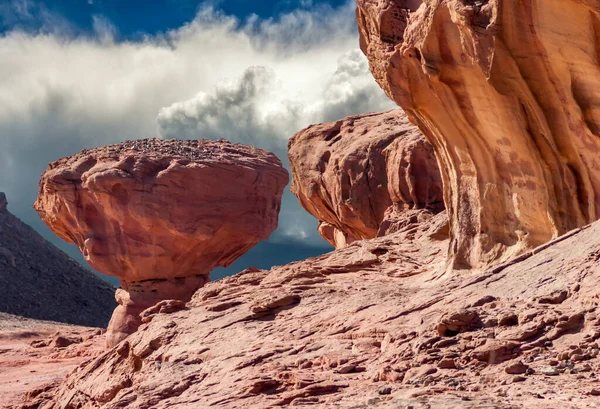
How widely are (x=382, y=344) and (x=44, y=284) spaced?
131ft

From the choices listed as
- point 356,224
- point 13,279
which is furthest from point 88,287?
point 356,224

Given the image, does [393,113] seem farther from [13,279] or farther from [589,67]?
[13,279]

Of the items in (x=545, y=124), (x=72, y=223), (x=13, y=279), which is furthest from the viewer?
(x=13, y=279)

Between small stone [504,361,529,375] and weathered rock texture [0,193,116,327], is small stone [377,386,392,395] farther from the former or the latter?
weathered rock texture [0,193,116,327]

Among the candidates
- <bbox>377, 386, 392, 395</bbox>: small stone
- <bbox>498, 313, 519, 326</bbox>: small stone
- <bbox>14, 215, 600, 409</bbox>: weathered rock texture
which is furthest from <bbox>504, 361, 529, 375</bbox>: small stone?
<bbox>377, 386, 392, 395</bbox>: small stone

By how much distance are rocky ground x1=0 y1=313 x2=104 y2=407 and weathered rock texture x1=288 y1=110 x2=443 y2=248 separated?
26.1 ft

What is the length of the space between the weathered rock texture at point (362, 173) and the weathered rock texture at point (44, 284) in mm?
21403

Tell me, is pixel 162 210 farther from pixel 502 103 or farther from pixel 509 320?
pixel 509 320

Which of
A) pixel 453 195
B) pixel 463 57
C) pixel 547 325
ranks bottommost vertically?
pixel 547 325

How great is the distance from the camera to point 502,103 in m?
11.1

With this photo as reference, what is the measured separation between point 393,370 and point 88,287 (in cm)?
4181

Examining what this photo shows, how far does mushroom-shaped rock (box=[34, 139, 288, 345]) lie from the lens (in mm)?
27000

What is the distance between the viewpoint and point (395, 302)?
9.91 meters

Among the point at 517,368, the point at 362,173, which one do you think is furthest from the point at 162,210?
the point at 517,368
